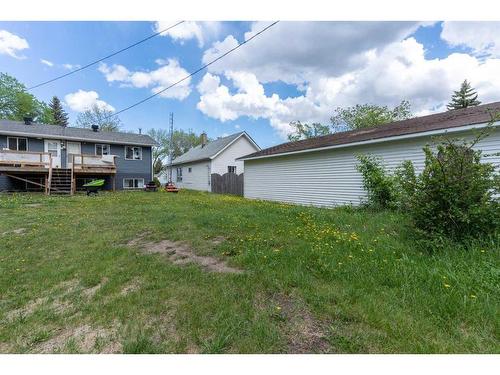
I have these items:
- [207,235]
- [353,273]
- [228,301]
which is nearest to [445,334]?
[353,273]

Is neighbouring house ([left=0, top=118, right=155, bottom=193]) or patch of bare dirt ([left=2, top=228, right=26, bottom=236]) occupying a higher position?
neighbouring house ([left=0, top=118, right=155, bottom=193])

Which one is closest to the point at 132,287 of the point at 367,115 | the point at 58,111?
the point at 367,115

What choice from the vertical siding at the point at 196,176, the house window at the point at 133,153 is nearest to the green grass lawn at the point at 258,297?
the house window at the point at 133,153

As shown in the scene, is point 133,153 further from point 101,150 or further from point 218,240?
point 218,240

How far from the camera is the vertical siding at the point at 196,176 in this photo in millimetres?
23531

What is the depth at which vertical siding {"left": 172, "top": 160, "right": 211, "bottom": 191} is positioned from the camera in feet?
77.2

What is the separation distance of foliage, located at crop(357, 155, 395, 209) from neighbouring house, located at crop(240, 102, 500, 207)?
50cm

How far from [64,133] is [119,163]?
4.20 m

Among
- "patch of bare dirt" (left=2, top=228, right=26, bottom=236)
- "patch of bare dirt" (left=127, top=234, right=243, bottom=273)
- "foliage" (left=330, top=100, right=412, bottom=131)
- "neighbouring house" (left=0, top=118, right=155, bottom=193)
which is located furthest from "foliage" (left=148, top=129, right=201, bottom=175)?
"patch of bare dirt" (left=127, top=234, right=243, bottom=273)

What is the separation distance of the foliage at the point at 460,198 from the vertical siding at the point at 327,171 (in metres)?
3.66

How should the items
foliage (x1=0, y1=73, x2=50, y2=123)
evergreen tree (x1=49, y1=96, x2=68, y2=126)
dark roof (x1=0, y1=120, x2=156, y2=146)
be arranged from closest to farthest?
dark roof (x1=0, y1=120, x2=156, y2=146), foliage (x1=0, y1=73, x2=50, y2=123), evergreen tree (x1=49, y1=96, x2=68, y2=126)

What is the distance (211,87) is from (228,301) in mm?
15547

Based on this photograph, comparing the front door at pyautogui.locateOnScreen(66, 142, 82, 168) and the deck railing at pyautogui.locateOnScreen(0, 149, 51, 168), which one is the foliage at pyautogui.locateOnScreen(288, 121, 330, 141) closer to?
the front door at pyautogui.locateOnScreen(66, 142, 82, 168)
